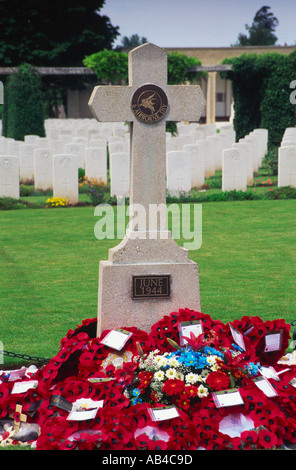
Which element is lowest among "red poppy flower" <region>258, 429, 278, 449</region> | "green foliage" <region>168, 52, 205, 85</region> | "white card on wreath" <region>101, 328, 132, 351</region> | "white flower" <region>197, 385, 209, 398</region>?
"red poppy flower" <region>258, 429, 278, 449</region>

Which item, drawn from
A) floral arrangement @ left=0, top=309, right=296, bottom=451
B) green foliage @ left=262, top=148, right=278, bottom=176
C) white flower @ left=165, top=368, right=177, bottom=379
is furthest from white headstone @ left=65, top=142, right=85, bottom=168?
white flower @ left=165, top=368, right=177, bottom=379

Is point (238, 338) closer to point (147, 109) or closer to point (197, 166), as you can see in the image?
point (147, 109)

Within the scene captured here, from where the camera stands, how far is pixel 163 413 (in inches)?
154

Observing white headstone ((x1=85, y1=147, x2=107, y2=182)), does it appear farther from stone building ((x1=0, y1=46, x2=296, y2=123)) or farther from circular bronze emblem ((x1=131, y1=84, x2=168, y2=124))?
stone building ((x1=0, y1=46, x2=296, y2=123))

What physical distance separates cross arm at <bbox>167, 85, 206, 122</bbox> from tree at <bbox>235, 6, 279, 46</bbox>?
226 feet

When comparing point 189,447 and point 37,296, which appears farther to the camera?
point 37,296

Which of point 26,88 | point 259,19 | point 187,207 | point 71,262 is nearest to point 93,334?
point 71,262

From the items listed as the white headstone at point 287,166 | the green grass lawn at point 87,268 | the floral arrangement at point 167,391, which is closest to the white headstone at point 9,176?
the green grass lawn at point 87,268

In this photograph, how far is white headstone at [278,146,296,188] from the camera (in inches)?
569

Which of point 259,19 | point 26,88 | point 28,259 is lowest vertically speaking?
point 28,259

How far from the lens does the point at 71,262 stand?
28.2 feet

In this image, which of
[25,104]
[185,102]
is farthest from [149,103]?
[25,104]

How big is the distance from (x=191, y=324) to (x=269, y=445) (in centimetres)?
110
